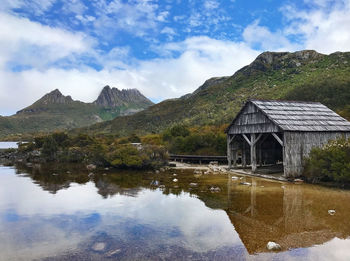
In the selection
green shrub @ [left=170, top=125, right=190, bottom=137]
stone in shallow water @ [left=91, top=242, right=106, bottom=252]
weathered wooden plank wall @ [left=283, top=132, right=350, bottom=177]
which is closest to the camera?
stone in shallow water @ [left=91, top=242, right=106, bottom=252]

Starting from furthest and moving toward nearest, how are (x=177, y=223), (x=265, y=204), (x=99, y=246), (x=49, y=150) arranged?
(x=49, y=150)
(x=265, y=204)
(x=177, y=223)
(x=99, y=246)

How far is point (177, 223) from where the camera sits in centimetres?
1240

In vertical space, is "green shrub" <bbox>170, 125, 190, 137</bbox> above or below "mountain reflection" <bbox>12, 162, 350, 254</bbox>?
above

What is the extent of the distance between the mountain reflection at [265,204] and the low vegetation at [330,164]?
4.01 feet

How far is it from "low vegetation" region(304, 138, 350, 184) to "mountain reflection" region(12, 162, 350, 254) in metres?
1.22

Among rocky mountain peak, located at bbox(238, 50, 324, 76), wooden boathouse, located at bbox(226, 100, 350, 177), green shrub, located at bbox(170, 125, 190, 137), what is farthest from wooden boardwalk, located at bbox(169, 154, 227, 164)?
rocky mountain peak, located at bbox(238, 50, 324, 76)

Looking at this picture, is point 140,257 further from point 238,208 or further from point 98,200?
point 98,200

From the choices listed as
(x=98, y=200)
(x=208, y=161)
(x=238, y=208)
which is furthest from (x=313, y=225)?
(x=208, y=161)

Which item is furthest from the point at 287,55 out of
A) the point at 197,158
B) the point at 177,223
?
the point at 177,223

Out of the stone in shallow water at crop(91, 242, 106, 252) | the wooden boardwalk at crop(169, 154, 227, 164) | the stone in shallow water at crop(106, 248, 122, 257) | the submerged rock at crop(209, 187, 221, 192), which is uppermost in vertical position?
the wooden boardwalk at crop(169, 154, 227, 164)

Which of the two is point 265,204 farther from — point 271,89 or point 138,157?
point 271,89

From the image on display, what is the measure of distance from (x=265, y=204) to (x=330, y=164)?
7419mm

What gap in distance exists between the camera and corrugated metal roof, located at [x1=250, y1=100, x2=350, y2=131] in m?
22.4

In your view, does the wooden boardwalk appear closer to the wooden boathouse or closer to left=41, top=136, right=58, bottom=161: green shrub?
the wooden boathouse
